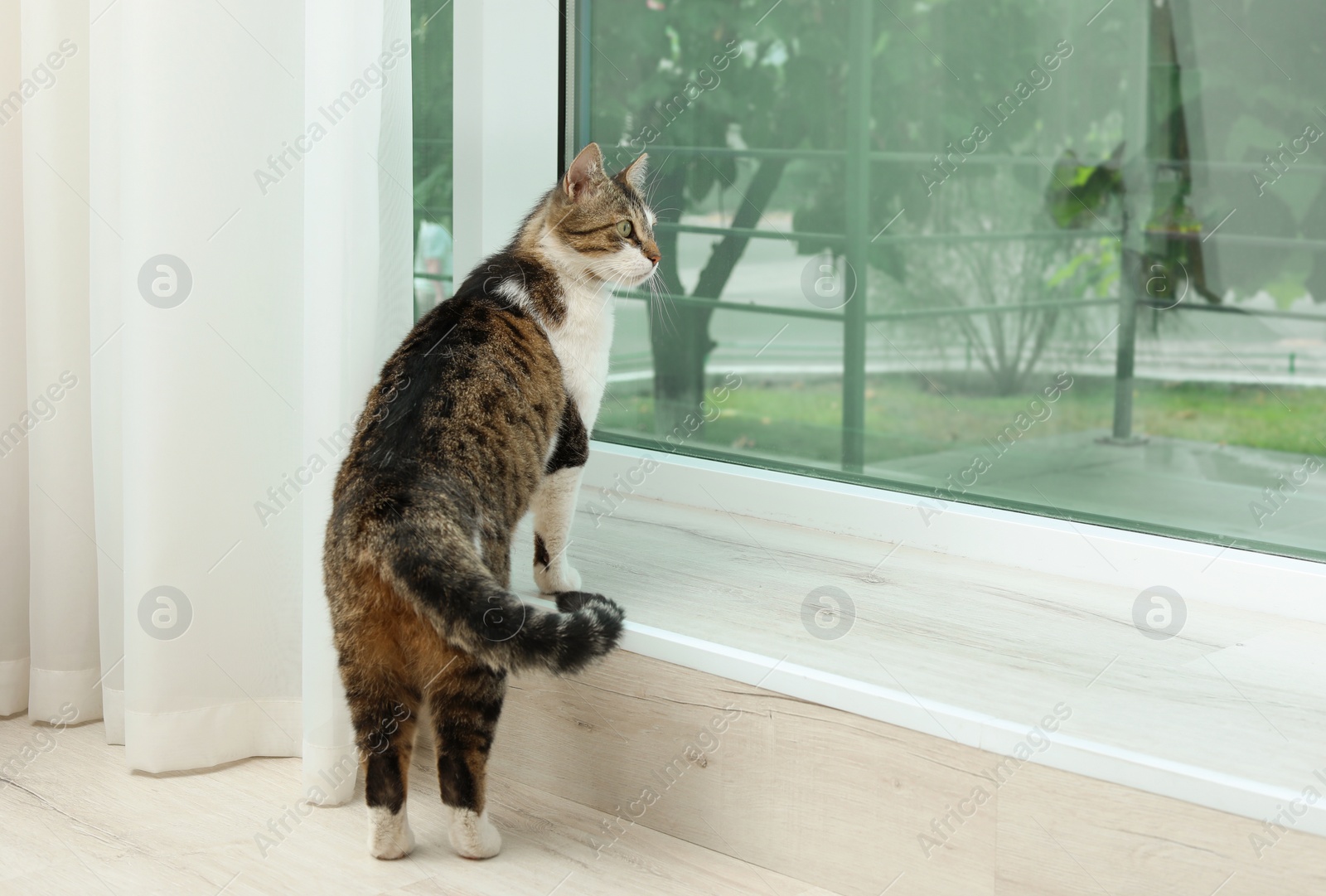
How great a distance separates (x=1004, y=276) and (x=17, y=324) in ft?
5.06

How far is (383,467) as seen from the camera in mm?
1175

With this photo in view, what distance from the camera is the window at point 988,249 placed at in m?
1.53

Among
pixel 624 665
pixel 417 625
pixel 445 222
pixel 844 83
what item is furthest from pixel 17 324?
pixel 844 83

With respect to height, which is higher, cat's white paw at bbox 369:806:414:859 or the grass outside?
the grass outside

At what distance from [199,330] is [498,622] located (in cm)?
71

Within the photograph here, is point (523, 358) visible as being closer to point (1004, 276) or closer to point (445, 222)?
point (445, 222)

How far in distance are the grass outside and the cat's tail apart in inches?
39.2

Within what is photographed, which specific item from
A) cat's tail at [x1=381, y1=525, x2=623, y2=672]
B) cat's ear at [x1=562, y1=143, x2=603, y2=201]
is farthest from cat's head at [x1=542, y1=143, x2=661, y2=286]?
cat's tail at [x1=381, y1=525, x2=623, y2=672]

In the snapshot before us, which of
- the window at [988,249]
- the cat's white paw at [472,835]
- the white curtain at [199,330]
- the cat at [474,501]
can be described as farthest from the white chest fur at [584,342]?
the window at [988,249]

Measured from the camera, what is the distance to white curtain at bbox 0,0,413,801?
1.39m

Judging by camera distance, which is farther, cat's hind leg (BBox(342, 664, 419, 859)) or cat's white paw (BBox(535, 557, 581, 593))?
cat's white paw (BBox(535, 557, 581, 593))

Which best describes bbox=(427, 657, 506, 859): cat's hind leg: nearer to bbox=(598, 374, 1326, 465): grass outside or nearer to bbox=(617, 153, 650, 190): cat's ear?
bbox=(617, 153, 650, 190): cat's ear

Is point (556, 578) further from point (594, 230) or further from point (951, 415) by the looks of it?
point (951, 415)

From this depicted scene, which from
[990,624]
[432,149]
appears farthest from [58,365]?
[990,624]
